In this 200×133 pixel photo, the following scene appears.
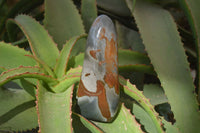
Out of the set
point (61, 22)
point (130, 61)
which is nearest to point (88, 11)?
point (61, 22)

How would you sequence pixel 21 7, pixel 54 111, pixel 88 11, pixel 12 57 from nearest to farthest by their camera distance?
pixel 54 111 < pixel 12 57 < pixel 88 11 < pixel 21 7

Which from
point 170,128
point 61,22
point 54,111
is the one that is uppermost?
point 61,22

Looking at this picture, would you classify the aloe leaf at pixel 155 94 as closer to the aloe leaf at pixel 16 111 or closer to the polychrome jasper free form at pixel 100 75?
the polychrome jasper free form at pixel 100 75

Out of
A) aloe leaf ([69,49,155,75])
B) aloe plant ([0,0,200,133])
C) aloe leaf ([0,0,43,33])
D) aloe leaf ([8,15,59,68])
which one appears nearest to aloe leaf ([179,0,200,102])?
aloe plant ([0,0,200,133])

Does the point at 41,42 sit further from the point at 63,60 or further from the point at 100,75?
the point at 100,75

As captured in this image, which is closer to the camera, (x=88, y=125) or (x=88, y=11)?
(x=88, y=125)

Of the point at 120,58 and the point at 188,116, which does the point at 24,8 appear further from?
the point at 188,116

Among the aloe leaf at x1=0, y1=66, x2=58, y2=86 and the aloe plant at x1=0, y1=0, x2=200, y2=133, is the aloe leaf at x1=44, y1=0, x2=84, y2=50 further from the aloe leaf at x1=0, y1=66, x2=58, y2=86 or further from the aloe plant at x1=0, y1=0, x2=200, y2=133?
the aloe leaf at x1=0, y1=66, x2=58, y2=86
